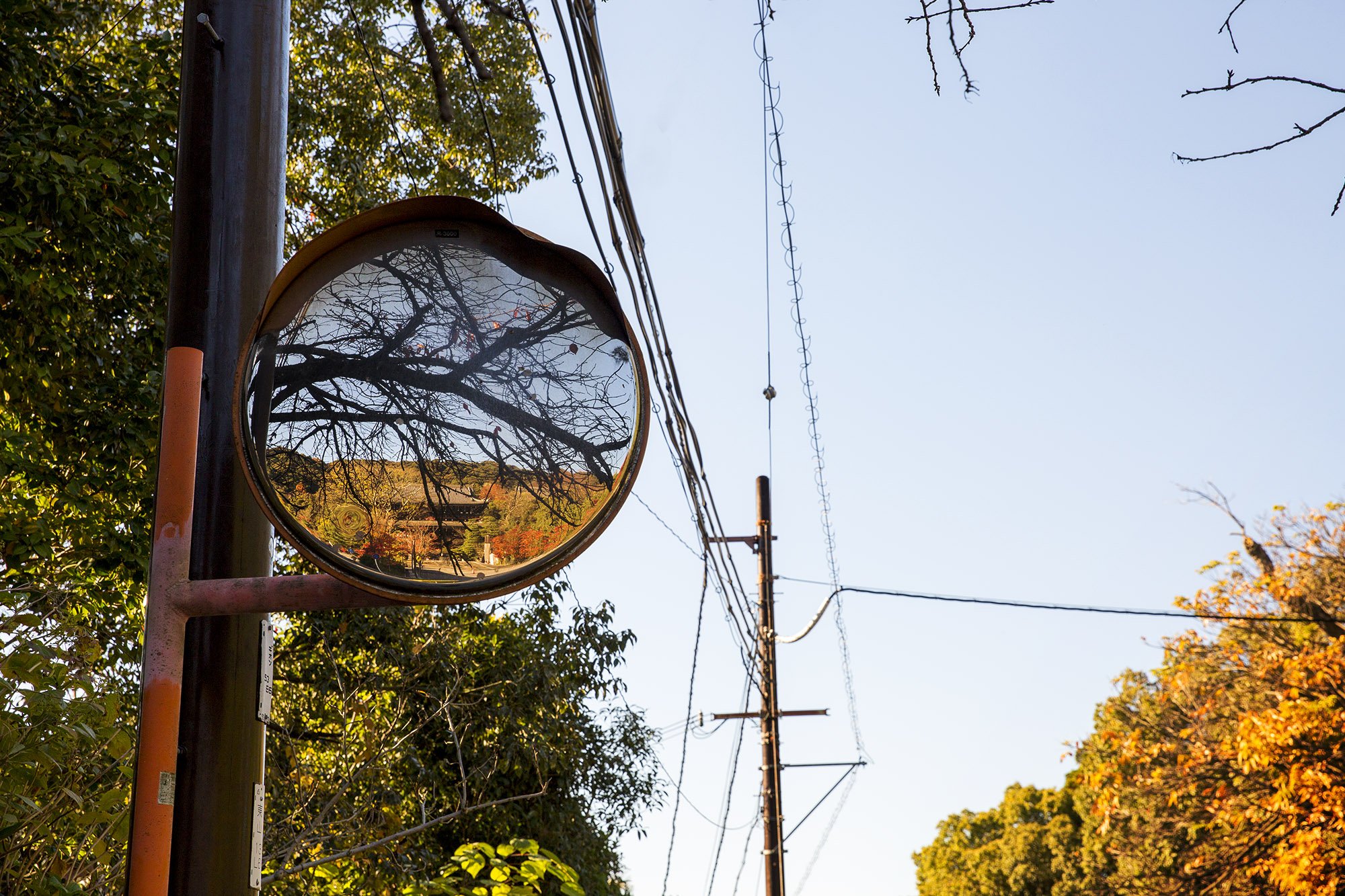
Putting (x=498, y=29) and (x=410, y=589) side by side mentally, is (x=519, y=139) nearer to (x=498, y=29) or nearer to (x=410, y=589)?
(x=498, y=29)

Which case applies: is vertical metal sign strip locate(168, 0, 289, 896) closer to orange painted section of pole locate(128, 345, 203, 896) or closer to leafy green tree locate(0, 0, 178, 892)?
orange painted section of pole locate(128, 345, 203, 896)

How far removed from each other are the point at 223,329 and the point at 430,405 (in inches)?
23.4

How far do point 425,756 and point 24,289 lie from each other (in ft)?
21.5

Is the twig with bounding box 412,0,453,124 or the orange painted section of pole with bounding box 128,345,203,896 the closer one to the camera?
the orange painted section of pole with bounding box 128,345,203,896

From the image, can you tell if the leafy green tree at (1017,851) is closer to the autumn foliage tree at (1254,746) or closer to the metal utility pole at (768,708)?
the autumn foliage tree at (1254,746)

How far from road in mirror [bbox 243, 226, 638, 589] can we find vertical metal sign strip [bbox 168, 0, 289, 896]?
27 centimetres

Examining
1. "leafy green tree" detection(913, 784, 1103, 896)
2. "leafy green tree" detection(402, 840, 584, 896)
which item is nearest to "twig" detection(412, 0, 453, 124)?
"leafy green tree" detection(402, 840, 584, 896)

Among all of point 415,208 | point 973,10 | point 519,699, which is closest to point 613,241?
point 973,10

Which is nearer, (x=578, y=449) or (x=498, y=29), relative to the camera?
(x=578, y=449)

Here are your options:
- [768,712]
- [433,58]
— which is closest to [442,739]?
[768,712]

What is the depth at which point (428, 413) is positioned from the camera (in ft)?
5.12

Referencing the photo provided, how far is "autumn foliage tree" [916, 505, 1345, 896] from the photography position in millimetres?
14008

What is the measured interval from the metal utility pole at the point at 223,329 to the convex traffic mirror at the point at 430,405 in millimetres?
322

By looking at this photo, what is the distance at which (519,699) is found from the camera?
34.2ft
